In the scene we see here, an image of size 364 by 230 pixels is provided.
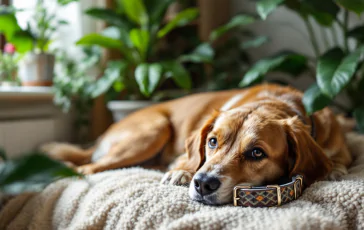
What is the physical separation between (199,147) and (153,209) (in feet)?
1.62

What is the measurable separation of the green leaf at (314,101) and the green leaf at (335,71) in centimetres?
5

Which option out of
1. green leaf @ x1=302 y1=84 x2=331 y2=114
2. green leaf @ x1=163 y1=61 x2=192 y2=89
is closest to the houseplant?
green leaf @ x1=163 y1=61 x2=192 y2=89

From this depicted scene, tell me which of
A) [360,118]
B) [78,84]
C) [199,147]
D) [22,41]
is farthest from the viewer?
[78,84]

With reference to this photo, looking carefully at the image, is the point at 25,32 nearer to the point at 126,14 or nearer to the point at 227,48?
the point at 126,14

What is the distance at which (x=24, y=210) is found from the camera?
1518 mm

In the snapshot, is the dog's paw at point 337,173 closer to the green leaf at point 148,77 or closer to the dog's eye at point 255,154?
the dog's eye at point 255,154

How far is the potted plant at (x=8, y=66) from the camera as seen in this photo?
8.66 ft

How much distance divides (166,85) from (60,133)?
121 centimetres

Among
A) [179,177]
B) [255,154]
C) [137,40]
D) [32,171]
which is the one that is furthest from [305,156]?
[137,40]

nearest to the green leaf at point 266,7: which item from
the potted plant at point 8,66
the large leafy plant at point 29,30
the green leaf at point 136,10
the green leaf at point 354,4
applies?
the green leaf at point 354,4

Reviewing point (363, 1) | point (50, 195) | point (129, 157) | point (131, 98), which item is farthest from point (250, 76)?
point (50, 195)

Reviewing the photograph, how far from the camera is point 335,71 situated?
1781 mm

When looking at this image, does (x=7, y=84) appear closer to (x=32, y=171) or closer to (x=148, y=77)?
(x=148, y=77)

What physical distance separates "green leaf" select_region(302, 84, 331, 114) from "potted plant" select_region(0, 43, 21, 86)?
2144 mm
